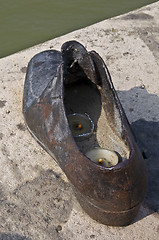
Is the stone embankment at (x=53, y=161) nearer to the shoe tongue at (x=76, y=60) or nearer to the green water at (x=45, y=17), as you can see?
the shoe tongue at (x=76, y=60)

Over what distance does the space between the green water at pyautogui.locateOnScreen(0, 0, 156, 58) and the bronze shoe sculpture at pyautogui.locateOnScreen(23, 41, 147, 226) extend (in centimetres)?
174

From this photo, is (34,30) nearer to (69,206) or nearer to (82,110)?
(82,110)

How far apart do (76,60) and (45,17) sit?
8.66ft

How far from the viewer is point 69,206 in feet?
9.05

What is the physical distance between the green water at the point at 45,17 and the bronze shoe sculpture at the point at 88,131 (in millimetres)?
1738

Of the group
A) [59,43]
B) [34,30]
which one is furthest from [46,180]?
[34,30]

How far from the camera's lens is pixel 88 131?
10.5 feet

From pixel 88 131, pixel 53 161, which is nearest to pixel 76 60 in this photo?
pixel 88 131

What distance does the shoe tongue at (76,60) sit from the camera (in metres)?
3.18

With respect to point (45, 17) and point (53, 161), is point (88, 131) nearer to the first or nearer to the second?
point (53, 161)

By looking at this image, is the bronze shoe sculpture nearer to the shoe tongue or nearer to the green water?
the shoe tongue

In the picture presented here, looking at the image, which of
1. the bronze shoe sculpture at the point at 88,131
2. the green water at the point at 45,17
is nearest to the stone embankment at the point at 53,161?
the bronze shoe sculpture at the point at 88,131

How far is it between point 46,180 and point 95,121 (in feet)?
2.33

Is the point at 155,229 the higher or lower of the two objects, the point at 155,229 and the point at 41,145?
the lower
